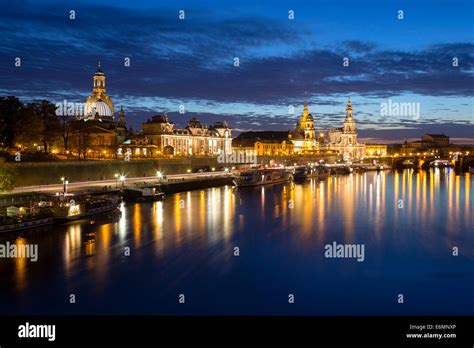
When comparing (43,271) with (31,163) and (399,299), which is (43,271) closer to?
(399,299)

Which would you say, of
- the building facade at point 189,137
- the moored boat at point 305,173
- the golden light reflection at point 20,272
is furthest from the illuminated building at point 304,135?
the golden light reflection at point 20,272

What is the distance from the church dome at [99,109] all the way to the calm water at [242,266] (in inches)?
1701

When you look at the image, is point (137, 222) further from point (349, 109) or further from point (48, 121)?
point (349, 109)

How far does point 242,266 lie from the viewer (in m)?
16.8

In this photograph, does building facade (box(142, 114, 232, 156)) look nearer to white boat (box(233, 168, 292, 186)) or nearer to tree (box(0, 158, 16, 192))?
white boat (box(233, 168, 292, 186))

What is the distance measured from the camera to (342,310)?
13.0m

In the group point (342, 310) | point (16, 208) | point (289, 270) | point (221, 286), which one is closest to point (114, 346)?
point (221, 286)

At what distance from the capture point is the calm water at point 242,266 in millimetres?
13320

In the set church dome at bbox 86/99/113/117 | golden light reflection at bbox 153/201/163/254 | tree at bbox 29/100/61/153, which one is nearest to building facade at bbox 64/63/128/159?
church dome at bbox 86/99/113/117

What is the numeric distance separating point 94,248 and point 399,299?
10.4 metres

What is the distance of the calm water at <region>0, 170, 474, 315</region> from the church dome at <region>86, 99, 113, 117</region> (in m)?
43.2

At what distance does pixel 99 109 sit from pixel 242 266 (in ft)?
187

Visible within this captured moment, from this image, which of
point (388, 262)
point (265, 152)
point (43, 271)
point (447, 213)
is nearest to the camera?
point (43, 271)

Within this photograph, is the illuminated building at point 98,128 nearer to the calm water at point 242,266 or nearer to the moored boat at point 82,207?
the moored boat at point 82,207
